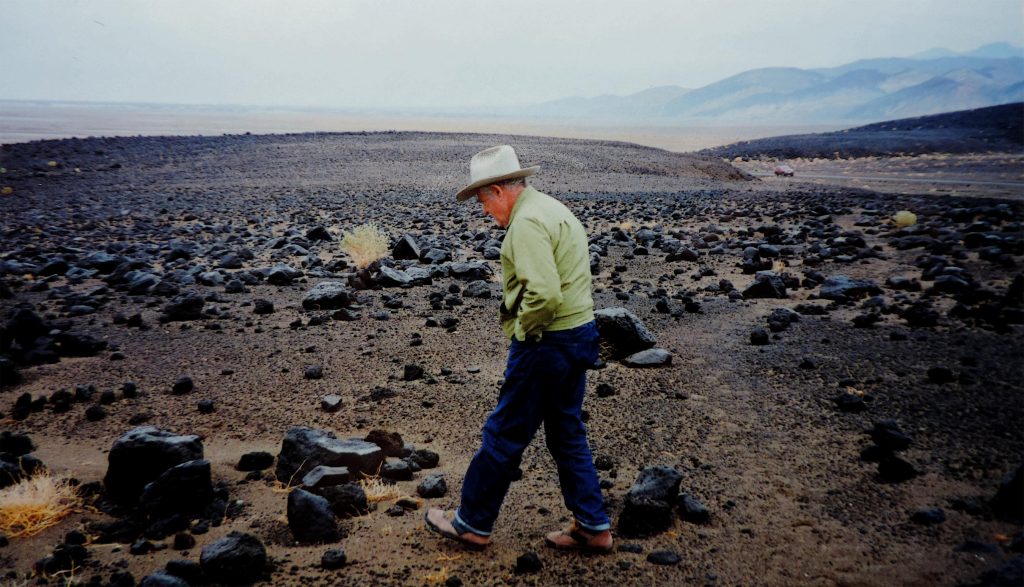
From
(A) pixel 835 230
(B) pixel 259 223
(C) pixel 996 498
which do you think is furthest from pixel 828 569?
(B) pixel 259 223

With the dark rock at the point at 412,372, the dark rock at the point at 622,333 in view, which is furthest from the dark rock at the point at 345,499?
the dark rock at the point at 622,333

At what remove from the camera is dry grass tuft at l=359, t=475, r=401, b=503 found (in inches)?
146

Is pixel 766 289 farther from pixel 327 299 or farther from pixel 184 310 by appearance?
pixel 184 310

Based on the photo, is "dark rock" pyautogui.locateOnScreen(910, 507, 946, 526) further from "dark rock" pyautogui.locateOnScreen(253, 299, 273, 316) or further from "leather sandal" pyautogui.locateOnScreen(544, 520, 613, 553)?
"dark rock" pyautogui.locateOnScreen(253, 299, 273, 316)

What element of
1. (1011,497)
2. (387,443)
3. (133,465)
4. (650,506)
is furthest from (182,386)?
(1011,497)

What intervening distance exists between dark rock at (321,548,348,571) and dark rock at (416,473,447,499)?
766 millimetres

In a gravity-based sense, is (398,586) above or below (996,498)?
below

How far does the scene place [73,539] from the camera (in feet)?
10.5

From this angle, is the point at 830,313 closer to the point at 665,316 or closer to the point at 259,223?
the point at 665,316

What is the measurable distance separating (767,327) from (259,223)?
37.3ft

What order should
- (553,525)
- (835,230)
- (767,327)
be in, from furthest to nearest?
1. (835,230)
2. (767,327)
3. (553,525)

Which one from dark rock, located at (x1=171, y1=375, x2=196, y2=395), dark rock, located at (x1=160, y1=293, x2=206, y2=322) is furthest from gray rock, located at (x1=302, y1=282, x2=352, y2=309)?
dark rock, located at (x1=171, y1=375, x2=196, y2=395)

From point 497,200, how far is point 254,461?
2.35 meters

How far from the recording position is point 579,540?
10.5ft
